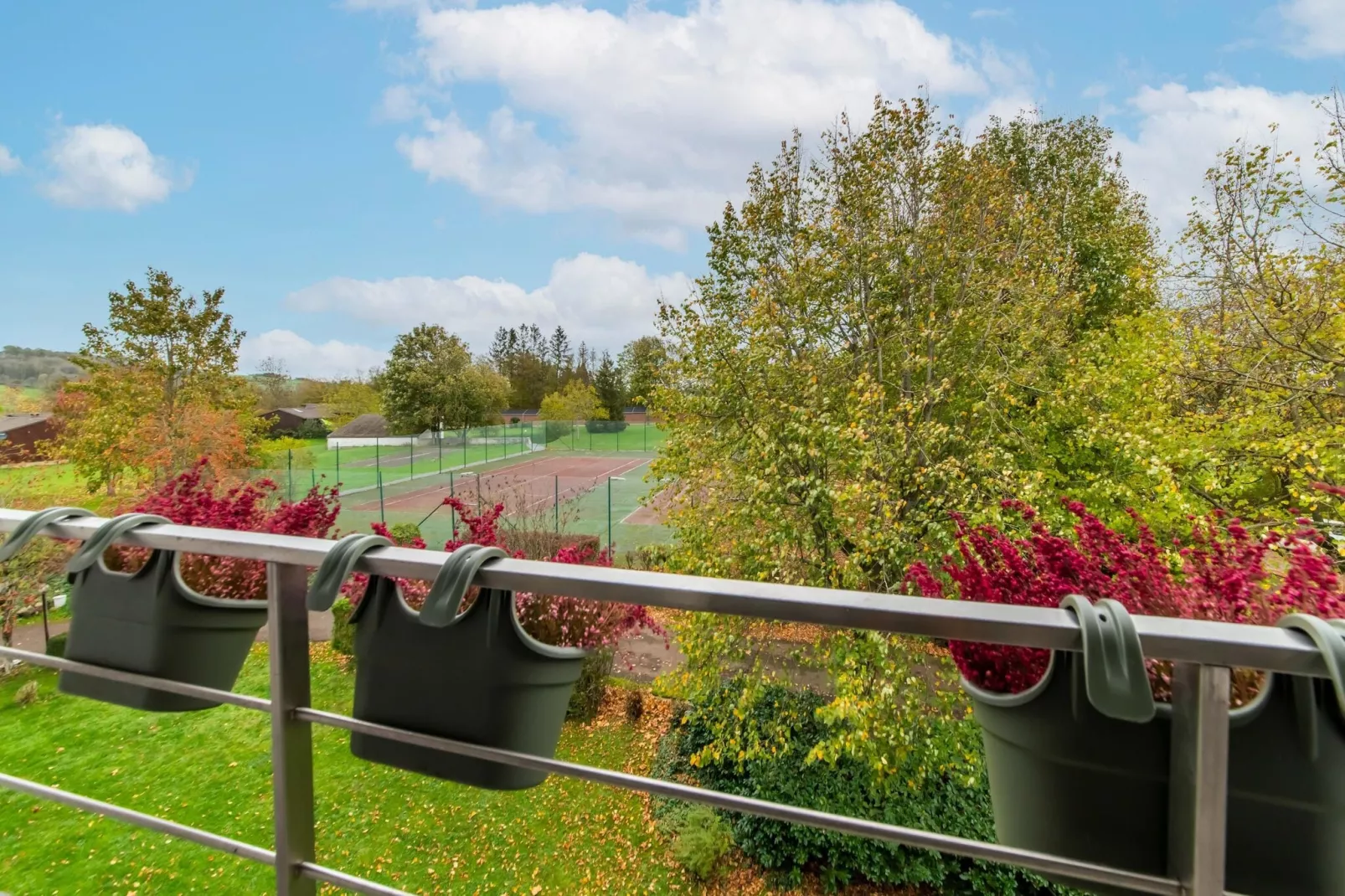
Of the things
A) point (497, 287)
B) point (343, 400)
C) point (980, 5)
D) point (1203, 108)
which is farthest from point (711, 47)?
point (497, 287)

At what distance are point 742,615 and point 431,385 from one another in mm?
32272

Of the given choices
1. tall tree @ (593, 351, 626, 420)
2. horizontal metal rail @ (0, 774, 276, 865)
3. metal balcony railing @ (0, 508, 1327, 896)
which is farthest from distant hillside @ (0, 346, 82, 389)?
tall tree @ (593, 351, 626, 420)

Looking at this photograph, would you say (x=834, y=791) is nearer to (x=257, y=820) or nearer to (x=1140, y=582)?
(x=257, y=820)

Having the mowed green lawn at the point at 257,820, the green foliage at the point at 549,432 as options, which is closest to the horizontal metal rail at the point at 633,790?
the mowed green lawn at the point at 257,820

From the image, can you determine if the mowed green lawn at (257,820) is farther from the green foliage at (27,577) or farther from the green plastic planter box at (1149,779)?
the green plastic planter box at (1149,779)

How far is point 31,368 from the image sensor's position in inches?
590

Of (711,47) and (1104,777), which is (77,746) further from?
(711,47)

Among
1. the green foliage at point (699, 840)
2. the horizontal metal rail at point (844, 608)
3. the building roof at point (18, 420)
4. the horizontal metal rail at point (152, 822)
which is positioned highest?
the building roof at point (18, 420)

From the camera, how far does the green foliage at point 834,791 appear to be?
14.0ft

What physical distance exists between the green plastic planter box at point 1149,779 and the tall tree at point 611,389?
35612mm

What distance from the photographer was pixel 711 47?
8.18m

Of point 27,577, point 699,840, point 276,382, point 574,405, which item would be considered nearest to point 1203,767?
point 699,840

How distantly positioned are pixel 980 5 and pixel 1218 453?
587cm

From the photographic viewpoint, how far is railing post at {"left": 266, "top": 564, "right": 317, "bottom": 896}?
0.82 m
